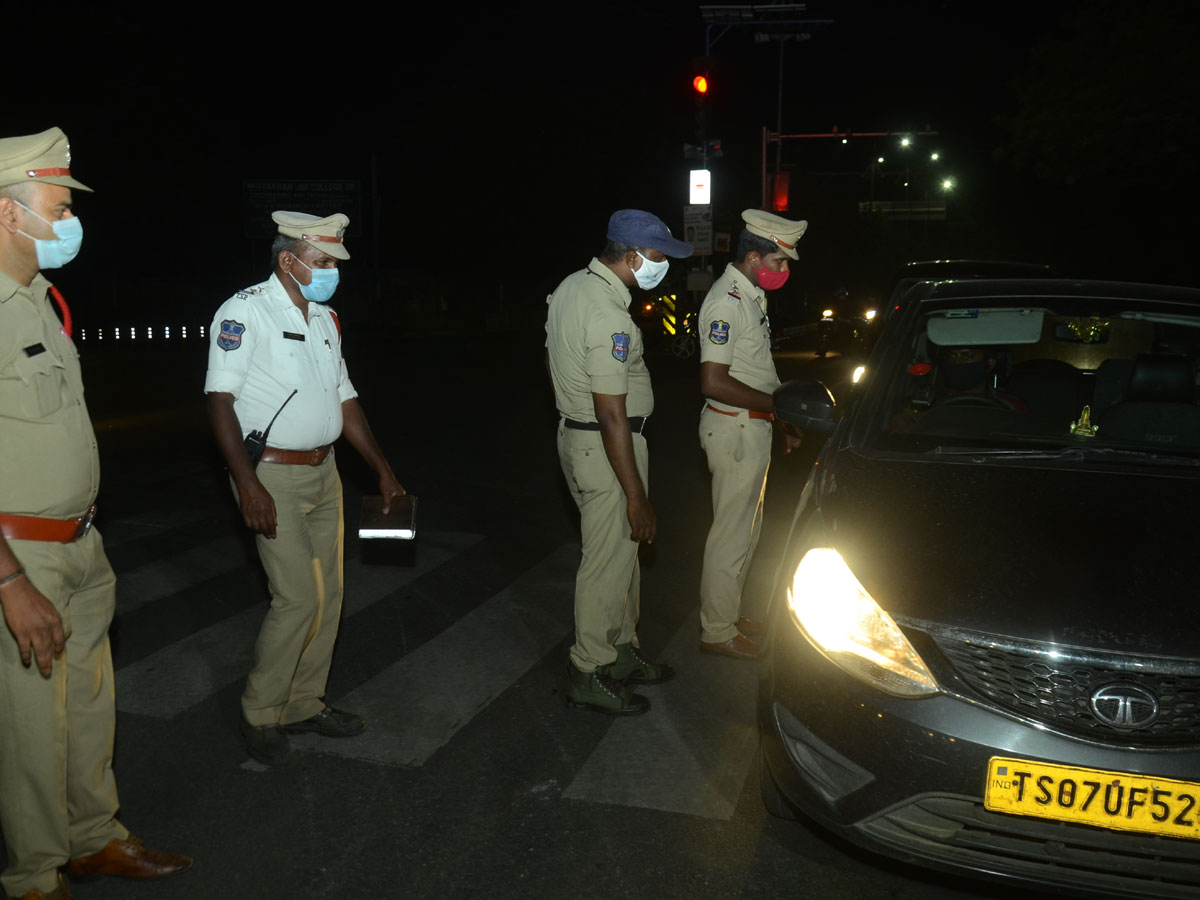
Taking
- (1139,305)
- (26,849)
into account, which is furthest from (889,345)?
(26,849)

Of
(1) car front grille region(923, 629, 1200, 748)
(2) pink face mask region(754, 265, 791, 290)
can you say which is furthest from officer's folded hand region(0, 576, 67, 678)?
(2) pink face mask region(754, 265, 791, 290)

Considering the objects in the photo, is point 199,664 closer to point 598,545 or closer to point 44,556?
point 598,545

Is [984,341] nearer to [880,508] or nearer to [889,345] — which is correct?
[889,345]

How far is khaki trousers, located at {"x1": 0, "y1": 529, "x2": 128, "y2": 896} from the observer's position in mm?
3168

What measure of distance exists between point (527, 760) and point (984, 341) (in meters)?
2.38

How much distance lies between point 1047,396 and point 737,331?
134 cm

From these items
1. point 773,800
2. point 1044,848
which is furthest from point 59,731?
point 1044,848

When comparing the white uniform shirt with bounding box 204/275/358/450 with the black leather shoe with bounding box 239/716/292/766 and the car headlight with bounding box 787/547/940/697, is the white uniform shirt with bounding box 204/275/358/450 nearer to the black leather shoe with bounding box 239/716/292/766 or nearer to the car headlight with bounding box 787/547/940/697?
the black leather shoe with bounding box 239/716/292/766

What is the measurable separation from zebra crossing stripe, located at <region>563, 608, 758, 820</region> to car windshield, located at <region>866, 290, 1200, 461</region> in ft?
4.22

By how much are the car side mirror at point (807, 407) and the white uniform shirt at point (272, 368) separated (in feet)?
5.51

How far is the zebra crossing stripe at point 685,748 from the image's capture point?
13.2 ft

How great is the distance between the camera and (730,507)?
5.42m

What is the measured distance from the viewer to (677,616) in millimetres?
6164

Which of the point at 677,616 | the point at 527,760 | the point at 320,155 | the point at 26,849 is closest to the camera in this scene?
the point at 26,849
